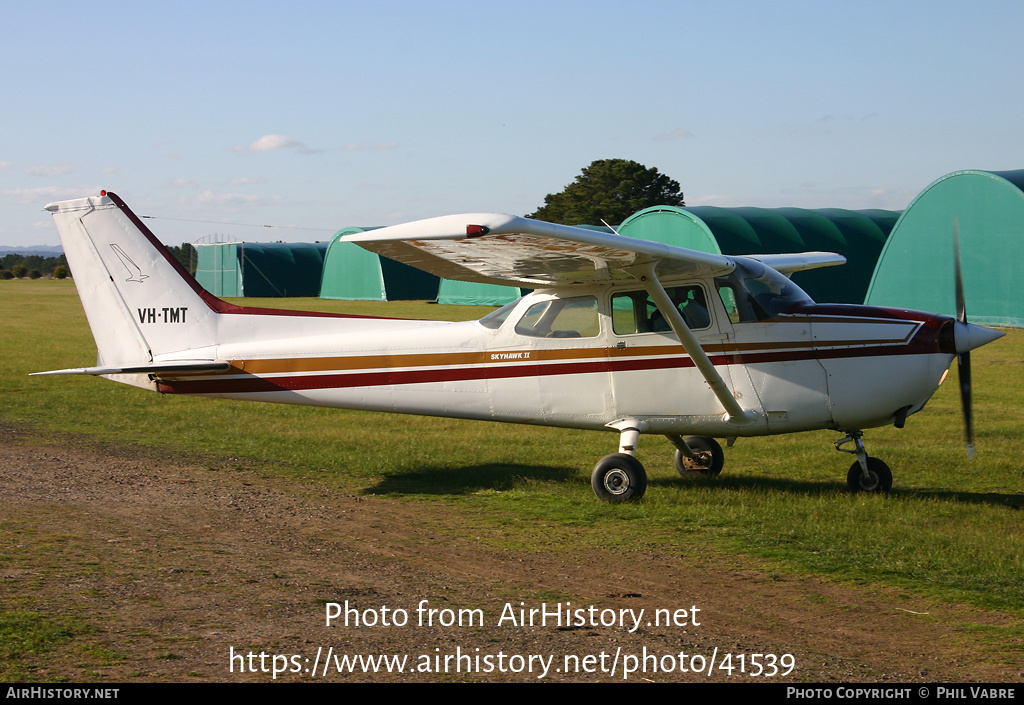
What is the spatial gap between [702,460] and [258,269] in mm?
64653

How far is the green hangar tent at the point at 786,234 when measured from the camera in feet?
115

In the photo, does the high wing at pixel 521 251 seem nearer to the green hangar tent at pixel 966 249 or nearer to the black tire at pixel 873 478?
the black tire at pixel 873 478

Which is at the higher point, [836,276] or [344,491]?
[836,276]

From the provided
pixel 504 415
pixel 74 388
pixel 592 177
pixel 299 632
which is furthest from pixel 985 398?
pixel 592 177

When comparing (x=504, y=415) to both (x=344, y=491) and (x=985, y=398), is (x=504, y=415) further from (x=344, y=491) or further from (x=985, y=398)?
(x=985, y=398)

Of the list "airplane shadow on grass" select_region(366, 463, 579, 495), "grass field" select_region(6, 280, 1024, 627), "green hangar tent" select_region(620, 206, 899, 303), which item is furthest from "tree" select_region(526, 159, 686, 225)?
"airplane shadow on grass" select_region(366, 463, 579, 495)

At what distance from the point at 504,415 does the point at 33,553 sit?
179 inches

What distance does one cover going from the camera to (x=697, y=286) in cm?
898

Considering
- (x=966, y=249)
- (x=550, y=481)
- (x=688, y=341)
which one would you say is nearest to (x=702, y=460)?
(x=550, y=481)

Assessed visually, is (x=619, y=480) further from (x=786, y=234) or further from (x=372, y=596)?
(x=786, y=234)

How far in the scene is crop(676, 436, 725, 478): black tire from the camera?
10.3 meters

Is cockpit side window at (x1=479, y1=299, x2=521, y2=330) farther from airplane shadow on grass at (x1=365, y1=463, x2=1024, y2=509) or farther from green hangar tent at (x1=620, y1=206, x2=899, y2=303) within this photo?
green hangar tent at (x1=620, y1=206, x2=899, y2=303)

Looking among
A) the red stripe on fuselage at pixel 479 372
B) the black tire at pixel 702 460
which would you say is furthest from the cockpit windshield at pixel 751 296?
the black tire at pixel 702 460

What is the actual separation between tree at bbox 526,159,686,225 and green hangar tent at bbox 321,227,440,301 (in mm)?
25058
